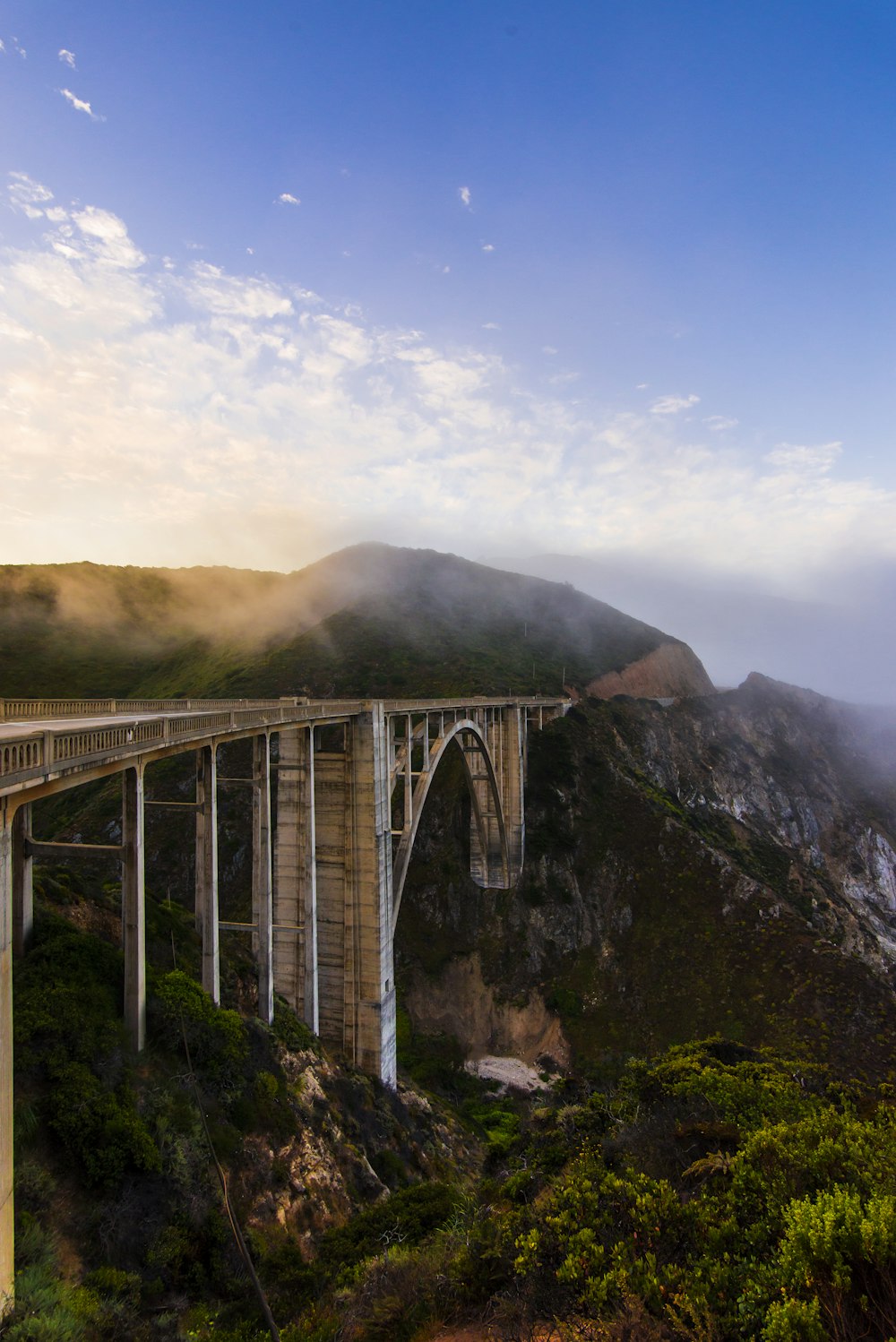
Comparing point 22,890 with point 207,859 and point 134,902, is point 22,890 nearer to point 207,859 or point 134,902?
point 134,902

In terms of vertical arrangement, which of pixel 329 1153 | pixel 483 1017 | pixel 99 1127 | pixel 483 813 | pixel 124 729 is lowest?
pixel 483 1017

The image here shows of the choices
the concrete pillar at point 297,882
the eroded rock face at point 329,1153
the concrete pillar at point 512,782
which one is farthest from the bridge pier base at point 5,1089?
the concrete pillar at point 512,782

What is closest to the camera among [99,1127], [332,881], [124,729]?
[99,1127]

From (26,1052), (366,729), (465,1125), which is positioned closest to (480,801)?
(465,1125)

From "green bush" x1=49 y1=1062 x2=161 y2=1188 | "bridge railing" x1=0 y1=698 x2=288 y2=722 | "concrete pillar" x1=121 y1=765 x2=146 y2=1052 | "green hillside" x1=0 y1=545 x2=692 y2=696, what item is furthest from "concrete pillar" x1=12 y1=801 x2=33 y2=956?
"green hillside" x1=0 y1=545 x2=692 y2=696

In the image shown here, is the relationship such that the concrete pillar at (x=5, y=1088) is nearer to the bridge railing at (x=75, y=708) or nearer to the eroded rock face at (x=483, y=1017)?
the bridge railing at (x=75, y=708)

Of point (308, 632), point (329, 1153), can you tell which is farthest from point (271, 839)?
point (308, 632)

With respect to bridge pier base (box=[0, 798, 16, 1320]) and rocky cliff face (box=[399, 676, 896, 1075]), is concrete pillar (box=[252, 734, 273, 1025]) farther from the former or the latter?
rocky cliff face (box=[399, 676, 896, 1075])
